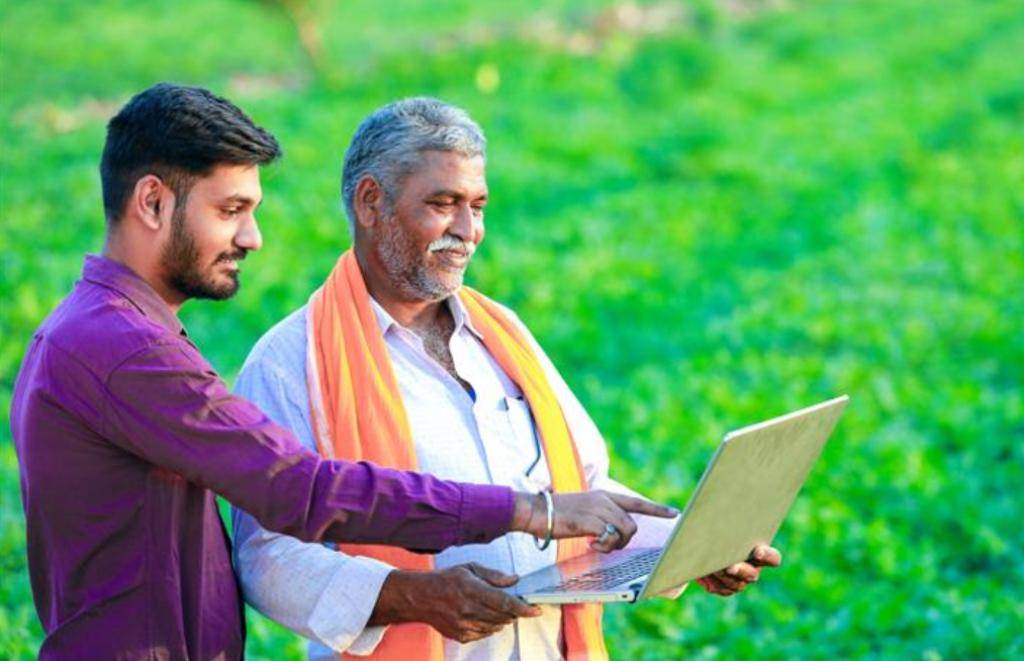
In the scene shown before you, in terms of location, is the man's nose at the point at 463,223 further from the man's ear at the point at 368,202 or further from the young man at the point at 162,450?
the young man at the point at 162,450

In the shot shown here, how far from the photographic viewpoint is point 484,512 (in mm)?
2807

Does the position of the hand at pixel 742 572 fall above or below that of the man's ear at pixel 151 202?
below

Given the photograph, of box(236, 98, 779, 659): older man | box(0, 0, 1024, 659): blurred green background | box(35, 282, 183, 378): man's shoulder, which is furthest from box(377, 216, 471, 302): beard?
box(0, 0, 1024, 659): blurred green background

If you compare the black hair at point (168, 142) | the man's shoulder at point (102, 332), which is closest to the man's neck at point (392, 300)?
the black hair at point (168, 142)

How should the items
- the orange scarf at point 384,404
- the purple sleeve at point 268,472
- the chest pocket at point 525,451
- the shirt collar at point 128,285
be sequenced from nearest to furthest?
the purple sleeve at point 268,472, the shirt collar at point 128,285, the orange scarf at point 384,404, the chest pocket at point 525,451

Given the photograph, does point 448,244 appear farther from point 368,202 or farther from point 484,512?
point 484,512

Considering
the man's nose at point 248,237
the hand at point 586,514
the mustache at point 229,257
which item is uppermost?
the man's nose at point 248,237

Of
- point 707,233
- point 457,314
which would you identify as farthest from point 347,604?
point 707,233

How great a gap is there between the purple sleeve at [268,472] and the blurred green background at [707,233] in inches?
116

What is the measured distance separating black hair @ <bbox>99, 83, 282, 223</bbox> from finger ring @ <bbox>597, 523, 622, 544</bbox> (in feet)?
3.02

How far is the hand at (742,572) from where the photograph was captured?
10.6 ft

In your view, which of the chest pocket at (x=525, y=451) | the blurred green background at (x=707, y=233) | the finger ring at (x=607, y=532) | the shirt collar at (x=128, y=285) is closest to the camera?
the shirt collar at (x=128, y=285)

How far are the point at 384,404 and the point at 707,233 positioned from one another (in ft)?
30.6

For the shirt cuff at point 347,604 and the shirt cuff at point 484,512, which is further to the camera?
the shirt cuff at point 347,604
